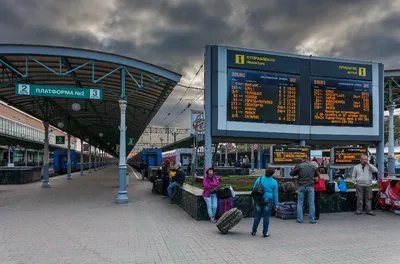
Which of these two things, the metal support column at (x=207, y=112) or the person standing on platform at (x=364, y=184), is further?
the metal support column at (x=207, y=112)

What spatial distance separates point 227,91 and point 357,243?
585cm

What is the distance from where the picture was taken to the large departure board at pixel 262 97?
1076cm

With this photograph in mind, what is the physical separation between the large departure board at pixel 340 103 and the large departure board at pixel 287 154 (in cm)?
148

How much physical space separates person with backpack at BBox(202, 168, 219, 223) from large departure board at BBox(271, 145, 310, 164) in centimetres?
267

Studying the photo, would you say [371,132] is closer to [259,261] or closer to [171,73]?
[171,73]

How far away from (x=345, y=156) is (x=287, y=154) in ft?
7.07

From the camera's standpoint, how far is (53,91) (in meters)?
11.8

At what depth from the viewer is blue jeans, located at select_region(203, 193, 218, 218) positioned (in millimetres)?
8573

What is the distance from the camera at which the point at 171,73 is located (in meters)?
13.2

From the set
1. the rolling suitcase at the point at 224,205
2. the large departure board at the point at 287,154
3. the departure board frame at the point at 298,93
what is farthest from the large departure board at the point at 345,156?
the rolling suitcase at the point at 224,205

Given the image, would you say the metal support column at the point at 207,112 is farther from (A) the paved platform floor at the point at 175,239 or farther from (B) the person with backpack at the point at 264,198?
(B) the person with backpack at the point at 264,198

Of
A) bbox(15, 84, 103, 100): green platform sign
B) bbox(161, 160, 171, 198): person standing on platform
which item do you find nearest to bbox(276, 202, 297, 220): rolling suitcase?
bbox(161, 160, 171, 198): person standing on platform

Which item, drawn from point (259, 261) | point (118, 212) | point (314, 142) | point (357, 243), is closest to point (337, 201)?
point (314, 142)

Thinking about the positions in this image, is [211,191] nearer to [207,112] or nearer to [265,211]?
[265,211]
